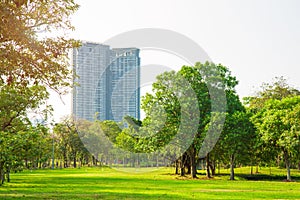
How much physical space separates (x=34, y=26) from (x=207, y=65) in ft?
124

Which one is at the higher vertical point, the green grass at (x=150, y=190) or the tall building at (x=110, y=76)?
the tall building at (x=110, y=76)

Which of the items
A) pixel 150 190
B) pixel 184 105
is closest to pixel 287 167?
pixel 184 105

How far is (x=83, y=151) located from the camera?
369 feet

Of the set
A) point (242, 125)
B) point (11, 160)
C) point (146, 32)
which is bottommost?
point (11, 160)

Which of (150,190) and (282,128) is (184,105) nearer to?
(282,128)

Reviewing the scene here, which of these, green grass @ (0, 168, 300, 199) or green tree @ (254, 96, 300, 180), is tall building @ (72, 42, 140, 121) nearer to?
A: green tree @ (254, 96, 300, 180)

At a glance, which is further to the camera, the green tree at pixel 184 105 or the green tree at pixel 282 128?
the green tree at pixel 184 105

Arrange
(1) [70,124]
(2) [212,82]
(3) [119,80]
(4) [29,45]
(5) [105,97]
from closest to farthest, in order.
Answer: (4) [29,45], (2) [212,82], (3) [119,80], (5) [105,97], (1) [70,124]

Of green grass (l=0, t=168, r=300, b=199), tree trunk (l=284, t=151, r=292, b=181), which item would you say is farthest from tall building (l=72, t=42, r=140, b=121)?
tree trunk (l=284, t=151, r=292, b=181)

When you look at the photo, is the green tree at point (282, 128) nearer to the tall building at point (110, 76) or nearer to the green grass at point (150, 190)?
the green grass at point (150, 190)

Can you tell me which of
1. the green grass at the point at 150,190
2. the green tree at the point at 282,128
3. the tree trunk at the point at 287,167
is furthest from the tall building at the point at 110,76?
the tree trunk at the point at 287,167

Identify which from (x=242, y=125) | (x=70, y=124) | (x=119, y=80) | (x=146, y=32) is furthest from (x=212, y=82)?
(x=70, y=124)

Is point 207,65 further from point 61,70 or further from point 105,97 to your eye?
point 61,70

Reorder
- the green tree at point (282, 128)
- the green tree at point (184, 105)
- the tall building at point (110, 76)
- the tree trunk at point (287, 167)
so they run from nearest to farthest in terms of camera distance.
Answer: the green tree at point (282, 128)
the tree trunk at point (287, 167)
the green tree at point (184, 105)
the tall building at point (110, 76)
